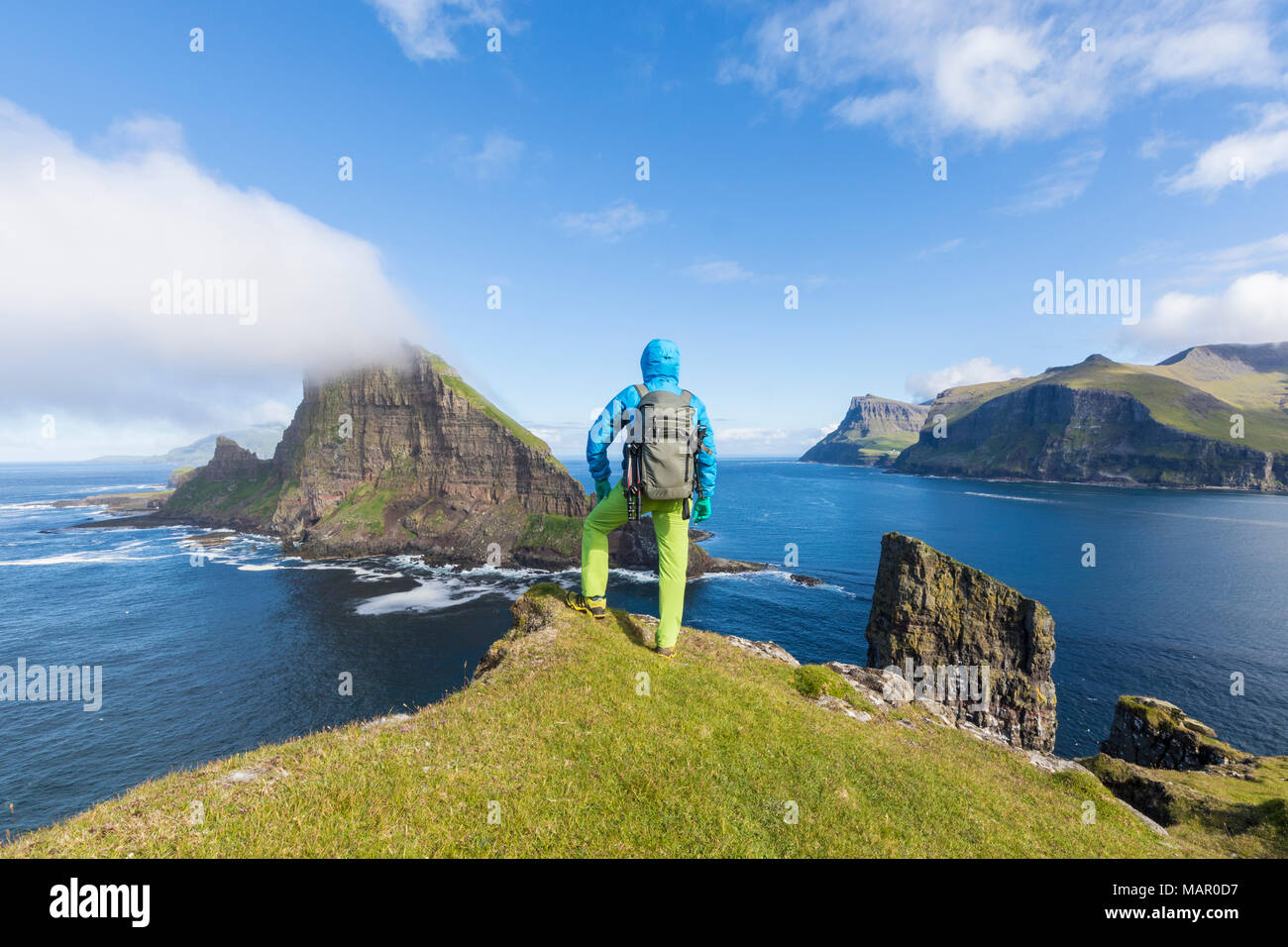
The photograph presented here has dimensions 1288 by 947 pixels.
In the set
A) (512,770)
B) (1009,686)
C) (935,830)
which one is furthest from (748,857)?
(1009,686)

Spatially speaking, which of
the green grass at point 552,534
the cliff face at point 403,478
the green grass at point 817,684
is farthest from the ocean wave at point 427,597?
the green grass at point 817,684

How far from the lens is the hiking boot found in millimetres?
10898

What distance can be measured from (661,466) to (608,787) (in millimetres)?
5141

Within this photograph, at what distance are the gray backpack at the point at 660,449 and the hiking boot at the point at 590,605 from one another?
10.6 ft

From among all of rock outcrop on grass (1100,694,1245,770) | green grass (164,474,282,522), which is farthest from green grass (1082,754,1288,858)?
green grass (164,474,282,522)

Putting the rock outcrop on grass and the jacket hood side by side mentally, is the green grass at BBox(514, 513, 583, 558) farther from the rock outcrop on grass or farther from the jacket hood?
the jacket hood

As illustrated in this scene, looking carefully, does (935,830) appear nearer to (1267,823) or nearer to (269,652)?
(1267,823)

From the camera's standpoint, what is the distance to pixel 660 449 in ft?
29.3

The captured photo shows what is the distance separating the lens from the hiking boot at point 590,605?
10898 millimetres

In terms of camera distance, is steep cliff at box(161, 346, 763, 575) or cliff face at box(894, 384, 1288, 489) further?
cliff face at box(894, 384, 1288, 489)

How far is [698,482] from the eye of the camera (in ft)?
31.8

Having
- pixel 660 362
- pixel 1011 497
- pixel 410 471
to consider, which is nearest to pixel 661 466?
pixel 660 362

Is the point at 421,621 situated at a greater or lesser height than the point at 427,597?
lesser

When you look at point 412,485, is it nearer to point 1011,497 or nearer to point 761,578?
point 761,578
